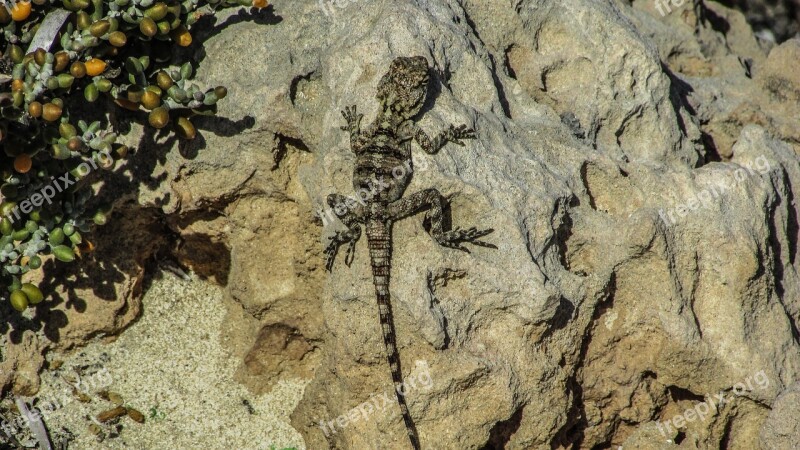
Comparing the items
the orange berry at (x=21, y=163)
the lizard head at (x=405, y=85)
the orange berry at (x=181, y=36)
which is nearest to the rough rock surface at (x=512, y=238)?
the lizard head at (x=405, y=85)

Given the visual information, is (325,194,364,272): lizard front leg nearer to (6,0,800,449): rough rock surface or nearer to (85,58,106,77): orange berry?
(6,0,800,449): rough rock surface

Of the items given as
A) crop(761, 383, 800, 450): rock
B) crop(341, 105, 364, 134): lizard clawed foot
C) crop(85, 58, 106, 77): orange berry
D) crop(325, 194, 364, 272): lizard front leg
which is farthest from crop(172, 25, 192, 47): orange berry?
crop(761, 383, 800, 450): rock

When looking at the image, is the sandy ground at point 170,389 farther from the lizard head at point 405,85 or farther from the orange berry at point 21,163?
the lizard head at point 405,85

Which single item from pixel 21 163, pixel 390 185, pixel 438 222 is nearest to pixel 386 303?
pixel 438 222

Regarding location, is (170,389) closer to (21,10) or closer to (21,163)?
(21,163)

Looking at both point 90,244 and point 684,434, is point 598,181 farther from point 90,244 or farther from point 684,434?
A: point 90,244

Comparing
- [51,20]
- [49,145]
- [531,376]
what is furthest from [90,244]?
[531,376]
